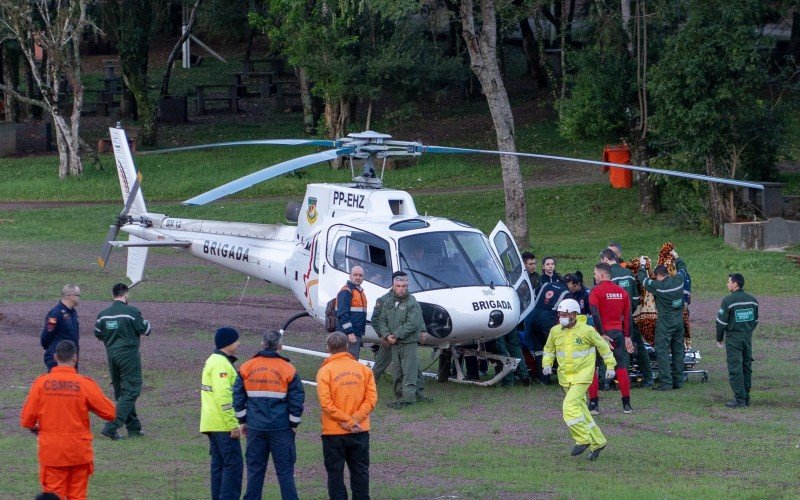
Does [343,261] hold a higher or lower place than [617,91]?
lower

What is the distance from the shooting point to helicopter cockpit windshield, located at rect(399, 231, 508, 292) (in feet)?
43.2

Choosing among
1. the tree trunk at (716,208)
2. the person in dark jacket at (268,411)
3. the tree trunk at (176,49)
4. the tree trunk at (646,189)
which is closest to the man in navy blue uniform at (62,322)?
the person in dark jacket at (268,411)

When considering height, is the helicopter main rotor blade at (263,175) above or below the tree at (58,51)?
below

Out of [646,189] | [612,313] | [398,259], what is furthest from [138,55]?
[612,313]

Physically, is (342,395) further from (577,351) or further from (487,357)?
(487,357)

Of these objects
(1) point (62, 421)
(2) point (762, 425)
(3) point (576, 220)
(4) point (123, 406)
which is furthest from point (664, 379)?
(3) point (576, 220)

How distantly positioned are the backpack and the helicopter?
309 millimetres

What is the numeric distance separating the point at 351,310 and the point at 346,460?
13.9ft

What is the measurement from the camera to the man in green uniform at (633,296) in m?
13.5

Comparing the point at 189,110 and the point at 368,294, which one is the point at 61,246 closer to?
the point at 368,294

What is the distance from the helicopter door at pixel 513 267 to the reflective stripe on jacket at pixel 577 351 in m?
2.52

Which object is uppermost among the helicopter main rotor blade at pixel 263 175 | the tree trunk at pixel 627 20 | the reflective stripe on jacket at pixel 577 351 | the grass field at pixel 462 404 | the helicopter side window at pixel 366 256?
the tree trunk at pixel 627 20

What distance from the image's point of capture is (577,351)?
10633mm

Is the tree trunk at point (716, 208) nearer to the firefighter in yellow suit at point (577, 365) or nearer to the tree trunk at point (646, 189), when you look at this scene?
the tree trunk at point (646, 189)
